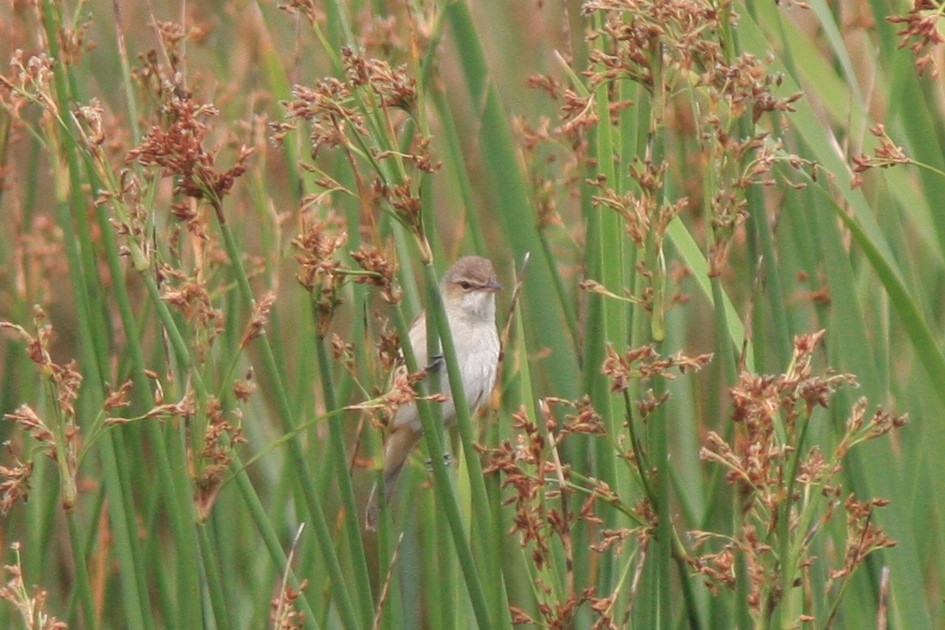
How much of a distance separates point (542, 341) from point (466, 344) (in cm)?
149

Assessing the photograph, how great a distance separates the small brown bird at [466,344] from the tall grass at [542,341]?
0.12 m

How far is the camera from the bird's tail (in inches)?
152

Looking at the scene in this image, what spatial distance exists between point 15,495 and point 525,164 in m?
1.71

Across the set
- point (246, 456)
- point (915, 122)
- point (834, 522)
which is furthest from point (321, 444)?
point (915, 122)

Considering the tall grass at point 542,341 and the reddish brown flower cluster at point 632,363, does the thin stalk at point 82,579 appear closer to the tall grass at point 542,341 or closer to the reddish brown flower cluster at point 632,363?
the tall grass at point 542,341

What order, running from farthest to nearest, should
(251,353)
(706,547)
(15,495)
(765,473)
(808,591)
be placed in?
(251,353), (706,547), (808,591), (15,495), (765,473)

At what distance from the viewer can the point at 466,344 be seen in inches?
162

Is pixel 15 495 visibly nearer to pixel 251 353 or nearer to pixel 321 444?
pixel 321 444

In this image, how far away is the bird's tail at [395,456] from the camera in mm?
3862

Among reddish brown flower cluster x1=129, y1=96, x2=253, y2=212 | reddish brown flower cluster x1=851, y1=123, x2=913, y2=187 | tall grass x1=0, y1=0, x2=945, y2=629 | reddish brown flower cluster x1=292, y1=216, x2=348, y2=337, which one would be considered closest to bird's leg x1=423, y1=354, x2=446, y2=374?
tall grass x1=0, y1=0, x2=945, y2=629

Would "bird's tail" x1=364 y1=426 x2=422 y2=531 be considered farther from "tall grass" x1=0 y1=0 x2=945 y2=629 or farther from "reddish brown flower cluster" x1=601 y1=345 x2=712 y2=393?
"reddish brown flower cluster" x1=601 y1=345 x2=712 y2=393

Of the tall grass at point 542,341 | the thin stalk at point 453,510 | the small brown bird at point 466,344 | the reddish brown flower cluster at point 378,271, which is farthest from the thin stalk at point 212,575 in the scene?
the small brown bird at point 466,344

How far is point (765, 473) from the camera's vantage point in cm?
169

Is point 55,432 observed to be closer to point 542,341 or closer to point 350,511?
point 350,511
